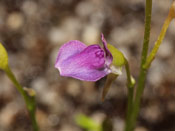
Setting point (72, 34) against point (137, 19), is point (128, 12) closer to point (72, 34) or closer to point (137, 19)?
point (137, 19)

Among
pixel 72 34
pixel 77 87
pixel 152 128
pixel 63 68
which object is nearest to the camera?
pixel 63 68

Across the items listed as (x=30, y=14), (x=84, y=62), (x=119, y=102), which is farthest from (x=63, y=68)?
(x=30, y=14)

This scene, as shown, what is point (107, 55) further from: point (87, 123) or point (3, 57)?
point (87, 123)

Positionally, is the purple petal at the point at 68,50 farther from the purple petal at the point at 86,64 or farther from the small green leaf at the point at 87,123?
the small green leaf at the point at 87,123

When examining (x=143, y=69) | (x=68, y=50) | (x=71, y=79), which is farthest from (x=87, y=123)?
(x=68, y=50)

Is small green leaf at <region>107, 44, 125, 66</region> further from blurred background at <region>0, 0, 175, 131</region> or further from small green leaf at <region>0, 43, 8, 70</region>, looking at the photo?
blurred background at <region>0, 0, 175, 131</region>

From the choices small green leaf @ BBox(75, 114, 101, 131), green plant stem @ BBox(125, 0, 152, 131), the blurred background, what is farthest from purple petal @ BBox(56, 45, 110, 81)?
the blurred background
